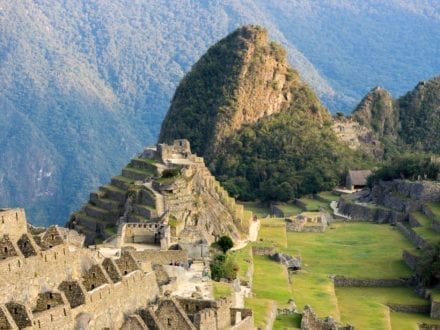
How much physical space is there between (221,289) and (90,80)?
48.5 metres

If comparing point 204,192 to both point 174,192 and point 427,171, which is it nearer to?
point 174,192

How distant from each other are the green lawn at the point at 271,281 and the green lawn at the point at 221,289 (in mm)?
5857

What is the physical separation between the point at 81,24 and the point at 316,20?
85182mm

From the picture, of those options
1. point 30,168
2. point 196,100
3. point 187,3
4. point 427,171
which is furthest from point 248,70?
point 30,168

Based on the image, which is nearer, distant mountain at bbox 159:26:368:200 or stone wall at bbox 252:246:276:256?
stone wall at bbox 252:246:276:256

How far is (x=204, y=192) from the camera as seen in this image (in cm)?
6419

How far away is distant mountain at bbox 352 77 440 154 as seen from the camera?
13162 cm

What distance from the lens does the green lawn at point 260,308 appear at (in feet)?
135

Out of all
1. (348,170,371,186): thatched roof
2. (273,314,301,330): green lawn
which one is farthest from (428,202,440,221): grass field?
(273,314,301,330): green lawn

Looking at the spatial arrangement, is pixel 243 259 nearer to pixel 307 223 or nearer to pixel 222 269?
pixel 222 269

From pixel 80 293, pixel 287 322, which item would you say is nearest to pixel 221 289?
pixel 287 322

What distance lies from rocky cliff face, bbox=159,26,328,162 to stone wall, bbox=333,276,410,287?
5222 centimetres

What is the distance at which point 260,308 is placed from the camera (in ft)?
144

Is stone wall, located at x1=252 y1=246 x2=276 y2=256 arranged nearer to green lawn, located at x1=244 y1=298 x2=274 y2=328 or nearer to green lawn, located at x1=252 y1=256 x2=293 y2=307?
green lawn, located at x1=252 y1=256 x2=293 y2=307
